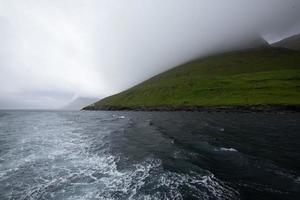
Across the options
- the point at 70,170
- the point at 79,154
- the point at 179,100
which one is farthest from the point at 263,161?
the point at 179,100

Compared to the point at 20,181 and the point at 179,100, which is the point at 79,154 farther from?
the point at 179,100

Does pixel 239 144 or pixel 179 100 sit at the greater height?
pixel 179 100

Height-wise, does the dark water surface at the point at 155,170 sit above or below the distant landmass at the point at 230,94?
below

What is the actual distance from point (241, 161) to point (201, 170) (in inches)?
255

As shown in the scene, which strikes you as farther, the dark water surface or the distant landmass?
the distant landmass

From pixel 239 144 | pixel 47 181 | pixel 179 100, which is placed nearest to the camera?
pixel 47 181

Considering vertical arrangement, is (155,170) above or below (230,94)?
below

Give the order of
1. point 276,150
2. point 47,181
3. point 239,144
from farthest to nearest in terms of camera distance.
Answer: point 239,144 < point 276,150 < point 47,181

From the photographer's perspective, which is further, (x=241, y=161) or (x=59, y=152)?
(x=59, y=152)

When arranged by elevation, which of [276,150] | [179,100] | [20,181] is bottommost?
[276,150]

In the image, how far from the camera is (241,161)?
2664 centimetres

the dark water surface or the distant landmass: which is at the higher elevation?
the distant landmass

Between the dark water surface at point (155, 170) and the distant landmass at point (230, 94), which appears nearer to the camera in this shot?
the dark water surface at point (155, 170)

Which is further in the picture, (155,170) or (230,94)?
(230,94)
